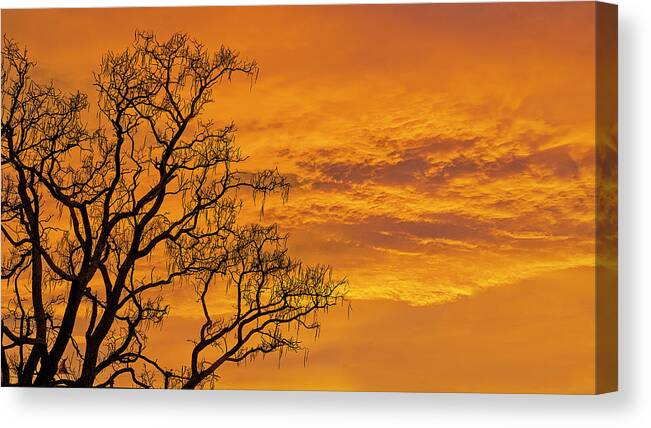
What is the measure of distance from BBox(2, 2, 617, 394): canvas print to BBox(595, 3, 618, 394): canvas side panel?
0.01 metres

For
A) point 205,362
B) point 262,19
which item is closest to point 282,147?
point 262,19

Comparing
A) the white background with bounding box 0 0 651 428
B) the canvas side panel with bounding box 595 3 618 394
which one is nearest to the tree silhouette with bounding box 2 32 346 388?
the white background with bounding box 0 0 651 428

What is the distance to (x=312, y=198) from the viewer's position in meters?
6.72

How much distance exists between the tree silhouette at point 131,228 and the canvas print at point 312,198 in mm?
11

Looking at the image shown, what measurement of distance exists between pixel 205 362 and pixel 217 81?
1.39 m

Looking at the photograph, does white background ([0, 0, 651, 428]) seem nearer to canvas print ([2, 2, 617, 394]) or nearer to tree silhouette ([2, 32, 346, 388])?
canvas print ([2, 2, 617, 394])

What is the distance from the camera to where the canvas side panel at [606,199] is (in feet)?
21.2

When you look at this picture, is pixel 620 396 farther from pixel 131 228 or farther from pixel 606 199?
pixel 131 228

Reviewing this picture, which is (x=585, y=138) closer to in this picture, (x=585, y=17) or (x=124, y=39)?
(x=585, y=17)

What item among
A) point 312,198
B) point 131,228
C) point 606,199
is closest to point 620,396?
point 606,199

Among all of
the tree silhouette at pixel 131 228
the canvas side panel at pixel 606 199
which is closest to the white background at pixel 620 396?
the canvas side panel at pixel 606 199

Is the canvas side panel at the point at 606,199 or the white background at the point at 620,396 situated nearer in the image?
the canvas side panel at the point at 606,199

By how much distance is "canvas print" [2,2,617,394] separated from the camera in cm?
652

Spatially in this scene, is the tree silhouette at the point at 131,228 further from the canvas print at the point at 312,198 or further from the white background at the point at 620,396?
the white background at the point at 620,396
